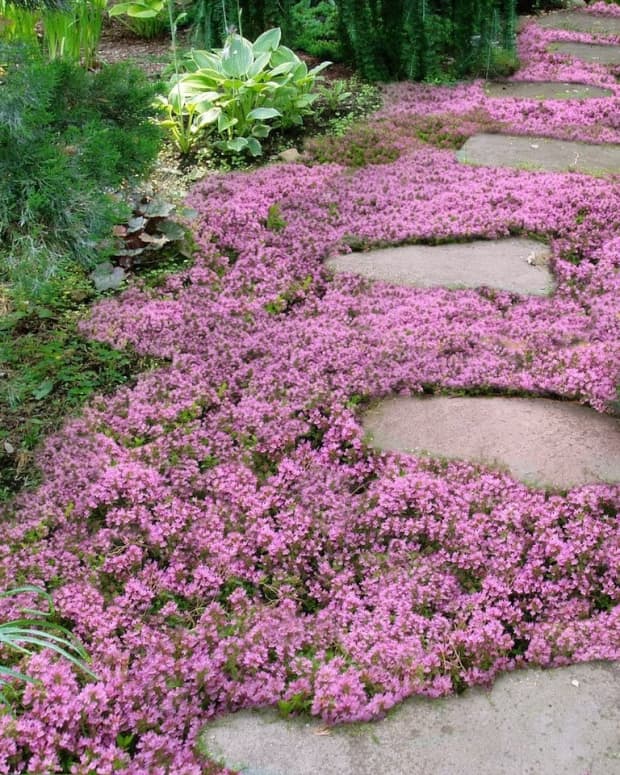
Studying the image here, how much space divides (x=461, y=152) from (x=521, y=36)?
4.21m

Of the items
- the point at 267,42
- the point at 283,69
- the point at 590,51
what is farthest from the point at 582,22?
the point at 283,69

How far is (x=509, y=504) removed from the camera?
2.92m

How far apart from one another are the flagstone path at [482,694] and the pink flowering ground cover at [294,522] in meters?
0.07

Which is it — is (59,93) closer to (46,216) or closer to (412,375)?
(46,216)

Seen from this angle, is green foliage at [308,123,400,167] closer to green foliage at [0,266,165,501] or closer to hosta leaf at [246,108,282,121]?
hosta leaf at [246,108,282,121]

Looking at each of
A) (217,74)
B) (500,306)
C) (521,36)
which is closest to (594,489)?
(500,306)

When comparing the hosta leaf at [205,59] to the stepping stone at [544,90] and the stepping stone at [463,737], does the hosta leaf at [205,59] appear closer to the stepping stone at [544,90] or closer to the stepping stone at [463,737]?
the stepping stone at [544,90]

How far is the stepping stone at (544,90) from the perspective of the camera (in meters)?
7.39

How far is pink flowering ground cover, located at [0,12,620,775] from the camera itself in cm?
231

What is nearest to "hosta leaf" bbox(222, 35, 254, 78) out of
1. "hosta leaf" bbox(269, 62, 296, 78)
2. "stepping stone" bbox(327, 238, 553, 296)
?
"hosta leaf" bbox(269, 62, 296, 78)

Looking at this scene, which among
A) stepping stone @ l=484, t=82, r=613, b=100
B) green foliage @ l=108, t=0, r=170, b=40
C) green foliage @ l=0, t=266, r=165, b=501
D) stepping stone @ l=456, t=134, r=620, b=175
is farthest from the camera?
→ green foliage @ l=108, t=0, r=170, b=40

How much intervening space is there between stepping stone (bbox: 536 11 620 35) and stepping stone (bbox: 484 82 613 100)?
2.35 metres

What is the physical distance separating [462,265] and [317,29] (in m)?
5.38

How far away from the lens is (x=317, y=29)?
880cm
